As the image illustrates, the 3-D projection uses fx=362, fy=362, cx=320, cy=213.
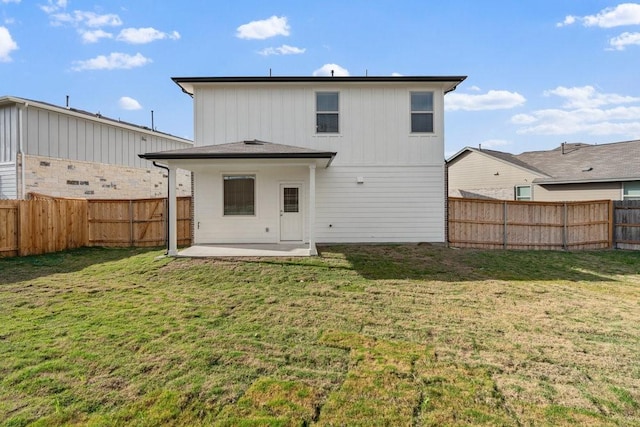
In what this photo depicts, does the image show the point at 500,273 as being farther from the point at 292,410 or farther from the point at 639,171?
the point at 639,171

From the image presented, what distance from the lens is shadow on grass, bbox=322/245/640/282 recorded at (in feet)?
28.6

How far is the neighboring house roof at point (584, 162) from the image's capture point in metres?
15.7

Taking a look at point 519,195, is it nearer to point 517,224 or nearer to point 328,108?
point 517,224

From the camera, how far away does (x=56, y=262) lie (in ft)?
33.1

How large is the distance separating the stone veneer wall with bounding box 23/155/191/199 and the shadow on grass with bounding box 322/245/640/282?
11.0m

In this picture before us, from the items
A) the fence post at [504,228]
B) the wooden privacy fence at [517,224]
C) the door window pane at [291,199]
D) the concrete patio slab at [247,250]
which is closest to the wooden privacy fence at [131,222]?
the concrete patio slab at [247,250]

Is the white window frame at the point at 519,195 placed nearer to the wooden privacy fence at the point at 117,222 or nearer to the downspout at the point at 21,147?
the wooden privacy fence at the point at 117,222

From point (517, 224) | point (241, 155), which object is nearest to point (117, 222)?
point (241, 155)

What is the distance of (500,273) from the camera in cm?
908

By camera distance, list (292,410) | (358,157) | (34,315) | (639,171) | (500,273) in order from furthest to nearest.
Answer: (639,171) < (358,157) < (500,273) < (34,315) < (292,410)

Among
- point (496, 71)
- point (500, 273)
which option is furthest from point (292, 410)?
point (496, 71)

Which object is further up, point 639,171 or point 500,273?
point 639,171

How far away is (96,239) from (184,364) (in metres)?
11.6

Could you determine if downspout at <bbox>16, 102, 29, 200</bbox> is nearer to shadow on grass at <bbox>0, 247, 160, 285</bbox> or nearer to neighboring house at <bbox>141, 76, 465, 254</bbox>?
shadow on grass at <bbox>0, 247, 160, 285</bbox>
